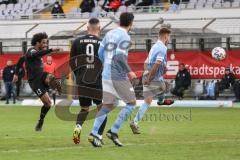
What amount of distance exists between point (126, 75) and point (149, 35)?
22500mm

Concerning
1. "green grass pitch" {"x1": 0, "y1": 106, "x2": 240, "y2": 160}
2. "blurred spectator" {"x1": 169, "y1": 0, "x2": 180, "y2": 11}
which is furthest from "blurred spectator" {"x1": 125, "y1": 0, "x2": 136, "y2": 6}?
"green grass pitch" {"x1": 0, "y1": 106, "x2": 240, "y2": 160}

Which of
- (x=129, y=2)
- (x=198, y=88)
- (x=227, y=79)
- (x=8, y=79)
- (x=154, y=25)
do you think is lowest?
(x=198, y=88)

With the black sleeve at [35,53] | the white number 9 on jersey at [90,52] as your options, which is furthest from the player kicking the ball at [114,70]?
the black sleeve at [35,53]

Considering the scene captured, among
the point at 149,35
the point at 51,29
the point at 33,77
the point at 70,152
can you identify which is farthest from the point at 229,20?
the point at 70,152

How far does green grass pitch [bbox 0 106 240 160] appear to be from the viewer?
11.5 meters

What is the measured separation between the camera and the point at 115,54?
12906mm

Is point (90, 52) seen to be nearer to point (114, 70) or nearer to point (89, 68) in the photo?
point (89, 68)

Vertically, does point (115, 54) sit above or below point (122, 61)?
above

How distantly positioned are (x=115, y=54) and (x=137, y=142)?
1992 millimetres

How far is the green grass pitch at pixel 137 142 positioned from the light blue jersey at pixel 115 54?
1329 mm

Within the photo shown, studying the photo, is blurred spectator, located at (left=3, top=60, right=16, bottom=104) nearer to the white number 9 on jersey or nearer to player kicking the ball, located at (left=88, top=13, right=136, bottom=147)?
the white number 9 on jersey

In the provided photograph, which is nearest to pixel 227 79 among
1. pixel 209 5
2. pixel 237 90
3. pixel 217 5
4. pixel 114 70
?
pixel 237 90

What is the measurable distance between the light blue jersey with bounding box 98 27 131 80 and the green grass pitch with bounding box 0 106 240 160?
1329 mm

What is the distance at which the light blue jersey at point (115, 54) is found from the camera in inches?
507
